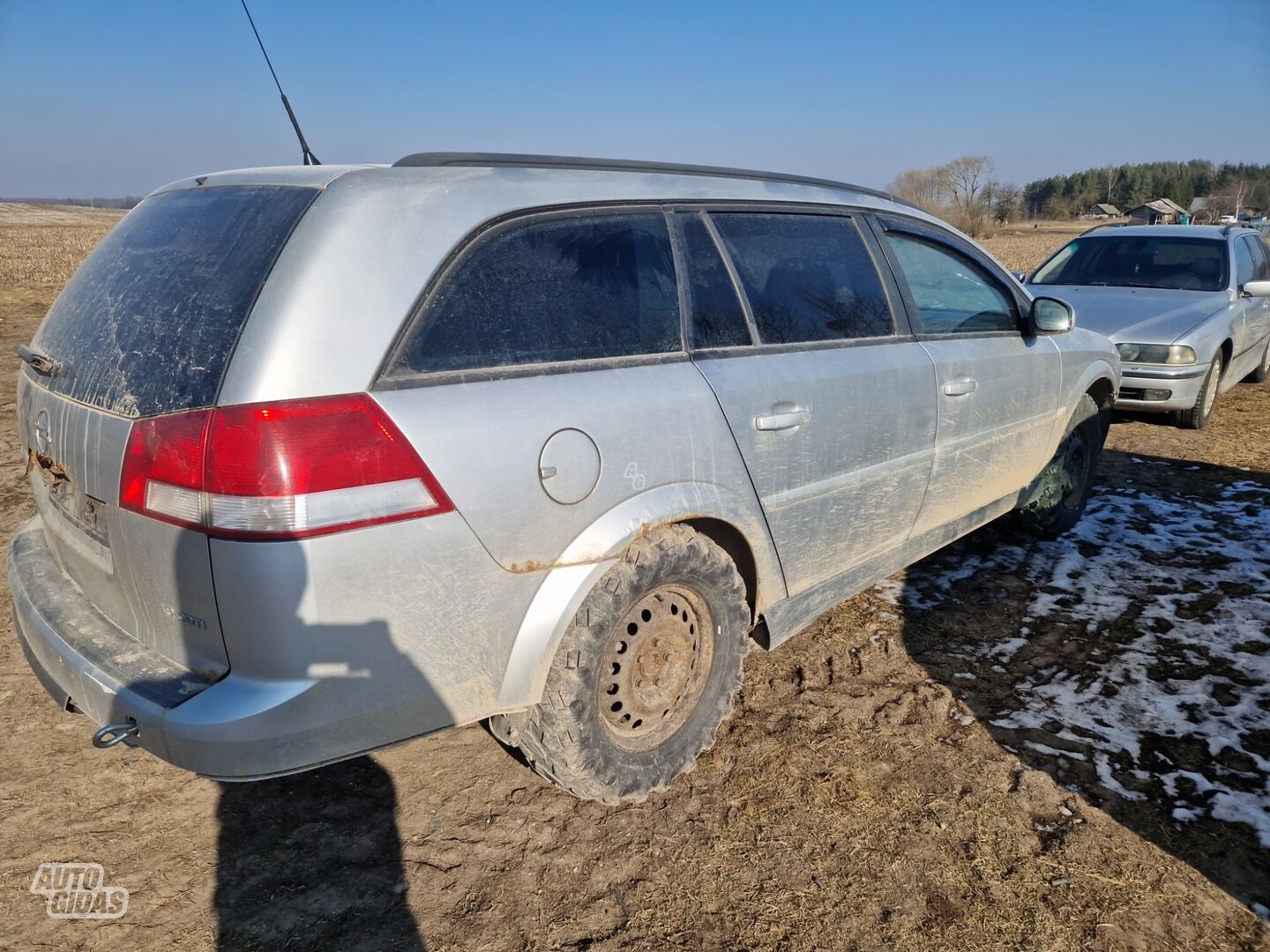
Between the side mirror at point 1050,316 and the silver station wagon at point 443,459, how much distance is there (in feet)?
4.36

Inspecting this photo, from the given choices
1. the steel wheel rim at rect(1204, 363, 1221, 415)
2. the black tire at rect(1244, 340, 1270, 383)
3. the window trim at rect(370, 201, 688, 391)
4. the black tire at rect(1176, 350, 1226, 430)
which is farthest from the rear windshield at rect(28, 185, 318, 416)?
the black tire at rect(1244, 340, 1270, 383)

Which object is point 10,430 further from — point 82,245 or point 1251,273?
point 82,245

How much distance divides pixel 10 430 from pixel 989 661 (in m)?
7.14

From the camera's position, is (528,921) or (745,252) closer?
(528,921)

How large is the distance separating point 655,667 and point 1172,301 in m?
7.08

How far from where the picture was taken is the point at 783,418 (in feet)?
8.85

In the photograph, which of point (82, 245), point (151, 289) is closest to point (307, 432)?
point (151, 289)

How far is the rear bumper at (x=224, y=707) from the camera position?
5.92 ft

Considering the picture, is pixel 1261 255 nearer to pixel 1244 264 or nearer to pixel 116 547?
pixel 1244 264

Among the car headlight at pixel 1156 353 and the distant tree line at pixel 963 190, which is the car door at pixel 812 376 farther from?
the distant tree line at pixel 963 190

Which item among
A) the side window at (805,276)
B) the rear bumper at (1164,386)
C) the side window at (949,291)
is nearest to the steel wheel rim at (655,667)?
the side window at (805,276)

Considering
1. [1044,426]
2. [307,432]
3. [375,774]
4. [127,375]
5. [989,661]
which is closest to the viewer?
[307,432]

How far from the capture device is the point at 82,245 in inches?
1074

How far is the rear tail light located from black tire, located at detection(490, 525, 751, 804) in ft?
2.07
